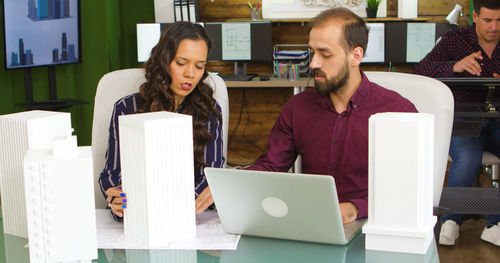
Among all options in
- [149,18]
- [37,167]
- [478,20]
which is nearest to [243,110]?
[149,18]

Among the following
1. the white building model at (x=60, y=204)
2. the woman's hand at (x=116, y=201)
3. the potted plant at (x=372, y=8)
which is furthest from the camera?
the potted plant at (x=372, y=8)

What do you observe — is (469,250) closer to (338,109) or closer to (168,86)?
(338,109)

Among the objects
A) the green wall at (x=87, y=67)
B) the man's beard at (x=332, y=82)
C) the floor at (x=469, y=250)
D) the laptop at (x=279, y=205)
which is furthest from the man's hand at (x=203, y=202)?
the green wall at (x=87, y=67)

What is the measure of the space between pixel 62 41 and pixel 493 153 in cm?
294

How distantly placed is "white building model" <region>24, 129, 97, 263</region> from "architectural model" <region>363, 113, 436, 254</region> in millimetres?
521

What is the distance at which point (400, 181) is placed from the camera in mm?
1188

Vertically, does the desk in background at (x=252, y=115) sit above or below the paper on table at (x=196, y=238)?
below

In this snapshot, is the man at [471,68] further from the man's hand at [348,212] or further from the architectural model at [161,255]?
the architectural model at [161,255]

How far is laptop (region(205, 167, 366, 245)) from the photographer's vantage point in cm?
118

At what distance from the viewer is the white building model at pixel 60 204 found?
1.13 meters

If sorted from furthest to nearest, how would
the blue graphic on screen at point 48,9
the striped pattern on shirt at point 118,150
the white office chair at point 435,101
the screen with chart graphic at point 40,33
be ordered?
the blue graphic on screen at point 48,9 < the screen with chart graphic at point 40,33 < the striped pattern on shirt at point 118,150 < the white office chair at point 435,101

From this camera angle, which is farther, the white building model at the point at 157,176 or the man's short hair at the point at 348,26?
the man's short hair at the point at 348,26

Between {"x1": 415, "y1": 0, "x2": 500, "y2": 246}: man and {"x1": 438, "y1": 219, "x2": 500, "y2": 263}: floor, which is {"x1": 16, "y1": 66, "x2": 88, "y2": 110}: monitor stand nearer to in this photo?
{"x1": 415, "y1": 0, "x2": 500, "y2": 246}: man

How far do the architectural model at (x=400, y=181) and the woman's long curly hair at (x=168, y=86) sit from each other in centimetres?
83
